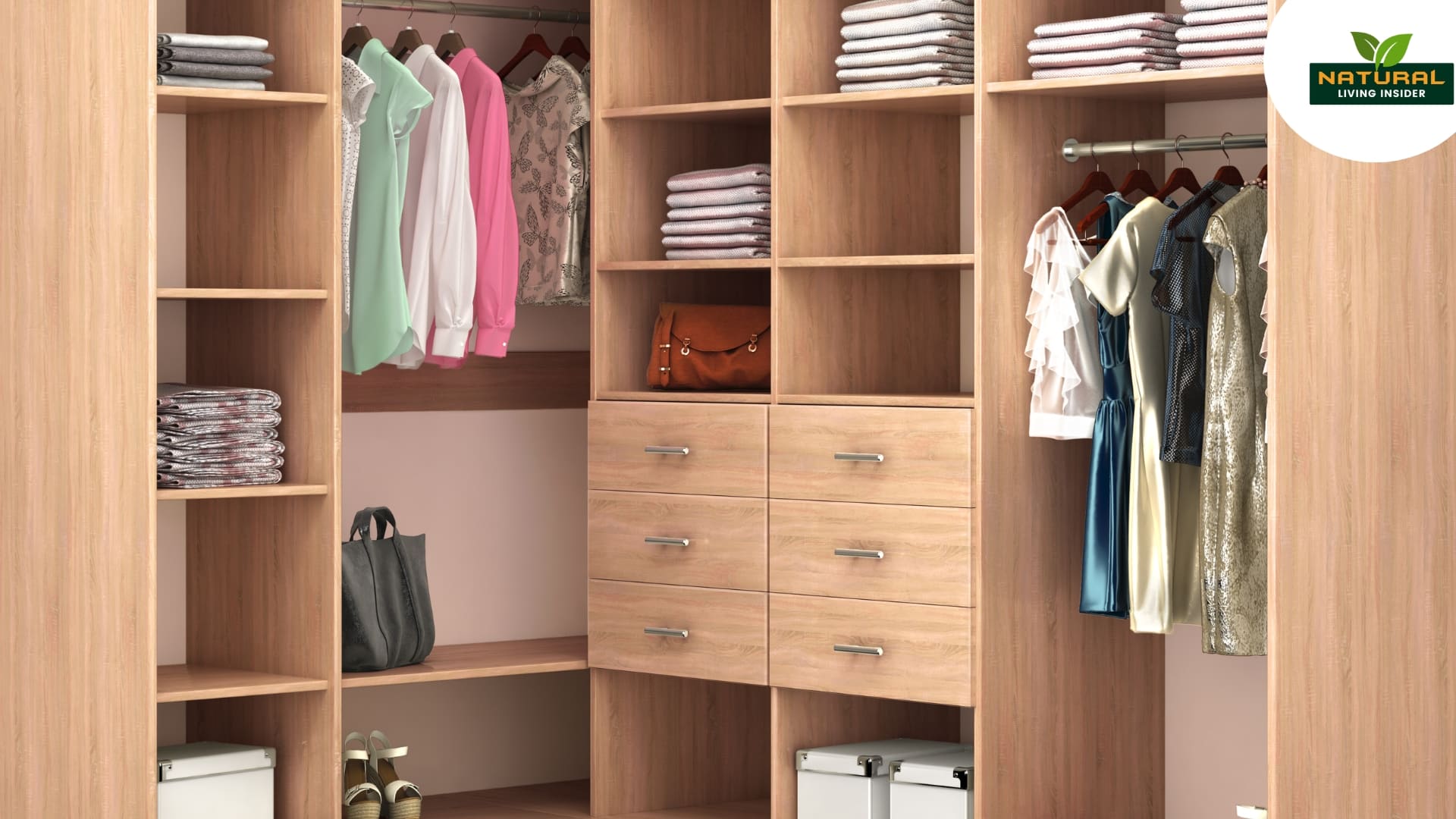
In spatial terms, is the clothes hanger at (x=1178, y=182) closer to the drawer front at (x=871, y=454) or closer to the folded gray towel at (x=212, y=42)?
the drawer front at (x=871, y=454)

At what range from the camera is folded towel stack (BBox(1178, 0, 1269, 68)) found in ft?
12.4

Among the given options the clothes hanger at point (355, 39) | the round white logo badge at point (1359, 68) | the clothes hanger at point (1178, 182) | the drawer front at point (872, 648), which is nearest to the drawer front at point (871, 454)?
the drawer front at point (872, 648)

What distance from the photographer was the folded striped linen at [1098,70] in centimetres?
393

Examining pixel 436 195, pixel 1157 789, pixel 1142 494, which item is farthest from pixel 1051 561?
pixel 436 195

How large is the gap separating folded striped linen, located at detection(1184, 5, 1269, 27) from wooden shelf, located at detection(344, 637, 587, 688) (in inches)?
81.7

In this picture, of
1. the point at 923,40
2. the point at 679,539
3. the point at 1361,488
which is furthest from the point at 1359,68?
the point at 679,539

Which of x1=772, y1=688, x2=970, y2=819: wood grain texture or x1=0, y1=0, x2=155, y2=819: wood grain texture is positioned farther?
x1=772, y1=688, x2=970, y2=819: wood grain texture

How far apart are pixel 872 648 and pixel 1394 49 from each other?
1.62 meters

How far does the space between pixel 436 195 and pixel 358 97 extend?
0.96 ft

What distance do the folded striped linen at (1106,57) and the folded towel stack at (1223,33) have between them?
0.05m

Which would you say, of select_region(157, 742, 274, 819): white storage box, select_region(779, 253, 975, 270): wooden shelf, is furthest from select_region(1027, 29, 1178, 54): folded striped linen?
select_region(157, 742, 274, 819): white storage box

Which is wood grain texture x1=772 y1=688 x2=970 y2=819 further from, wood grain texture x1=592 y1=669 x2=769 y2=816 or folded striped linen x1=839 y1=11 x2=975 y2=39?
folded striped linen x1=839 y1=11 x2=975 y2=39

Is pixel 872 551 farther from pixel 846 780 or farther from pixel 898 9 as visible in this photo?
pixel 898 9

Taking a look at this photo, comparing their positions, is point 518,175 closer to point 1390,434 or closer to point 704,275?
point 704,275
